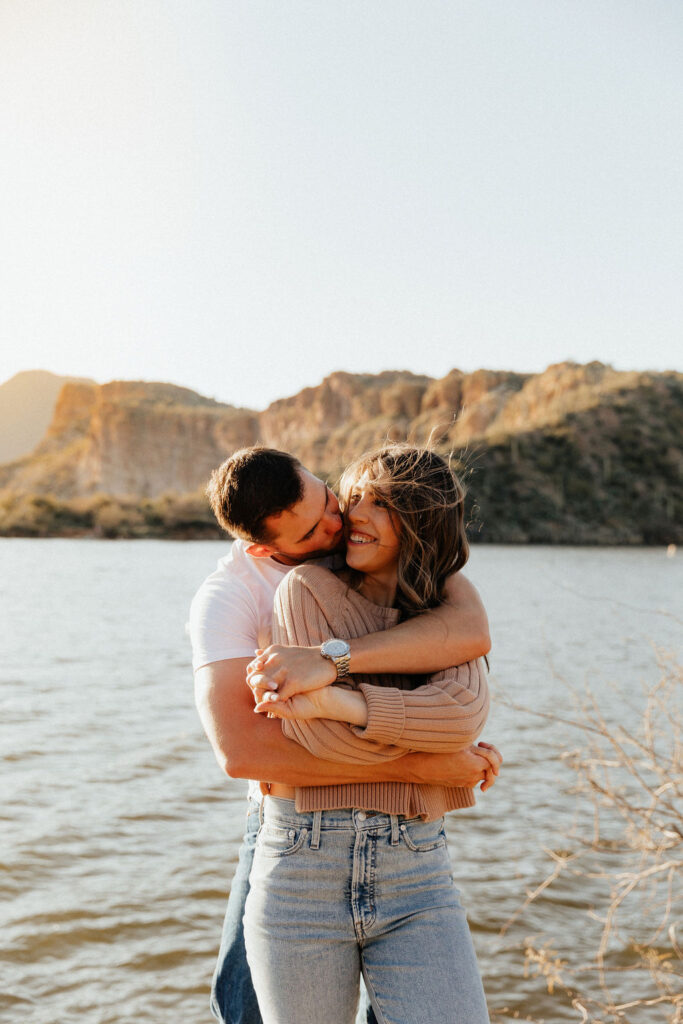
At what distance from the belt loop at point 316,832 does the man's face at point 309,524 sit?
0.64 meters

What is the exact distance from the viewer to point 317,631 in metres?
2.14

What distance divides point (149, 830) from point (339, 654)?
7.03 metres

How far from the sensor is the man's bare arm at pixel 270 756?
2035 mm

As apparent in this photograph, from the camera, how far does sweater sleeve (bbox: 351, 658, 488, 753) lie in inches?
78.6

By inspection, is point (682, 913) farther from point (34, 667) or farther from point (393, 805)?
point (34, 667)

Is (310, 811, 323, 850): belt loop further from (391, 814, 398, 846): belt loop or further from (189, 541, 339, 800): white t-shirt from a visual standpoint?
(189, 541, 339, 800): white t-shirt

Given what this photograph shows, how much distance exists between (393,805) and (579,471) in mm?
93040

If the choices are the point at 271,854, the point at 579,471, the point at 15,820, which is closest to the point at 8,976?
the point at 15,820

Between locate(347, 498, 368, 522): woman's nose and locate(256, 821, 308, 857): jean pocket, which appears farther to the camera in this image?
locate(347, 498, 368, 522): woman's nose

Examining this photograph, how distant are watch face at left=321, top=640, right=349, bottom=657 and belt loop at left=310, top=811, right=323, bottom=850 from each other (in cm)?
36

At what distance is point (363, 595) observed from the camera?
7.60 ft

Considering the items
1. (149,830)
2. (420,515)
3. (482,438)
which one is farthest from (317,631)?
(482,438)

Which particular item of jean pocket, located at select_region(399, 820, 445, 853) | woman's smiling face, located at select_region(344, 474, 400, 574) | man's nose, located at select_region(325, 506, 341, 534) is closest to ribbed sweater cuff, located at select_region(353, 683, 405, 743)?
jean pocket, located at select_region(399, 820, 445, 853)

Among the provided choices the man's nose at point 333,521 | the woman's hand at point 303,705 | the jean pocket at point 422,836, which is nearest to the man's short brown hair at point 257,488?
the man's nose at point 333,521
